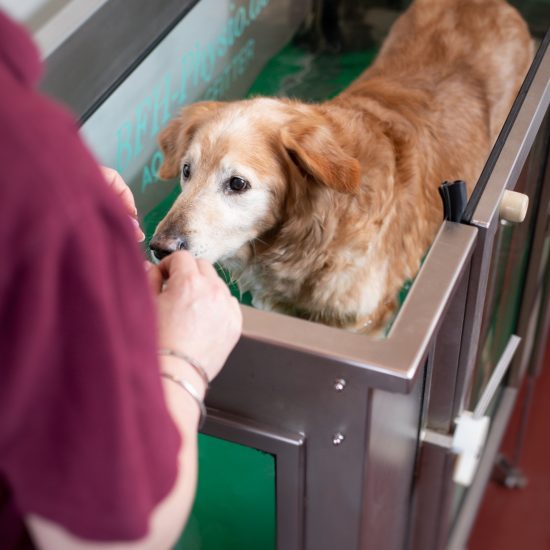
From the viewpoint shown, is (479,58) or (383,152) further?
(479,58)

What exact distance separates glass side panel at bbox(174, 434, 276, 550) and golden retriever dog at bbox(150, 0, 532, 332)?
30 centimetres

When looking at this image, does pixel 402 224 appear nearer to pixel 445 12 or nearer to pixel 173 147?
pixel 173 147

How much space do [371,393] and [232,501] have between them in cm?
29

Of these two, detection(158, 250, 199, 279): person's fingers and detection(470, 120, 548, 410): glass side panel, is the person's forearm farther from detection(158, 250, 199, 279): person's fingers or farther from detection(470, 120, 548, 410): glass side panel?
detection(470, 120, 548, 410): glass side panel

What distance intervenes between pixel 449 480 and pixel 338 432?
1.30 ft

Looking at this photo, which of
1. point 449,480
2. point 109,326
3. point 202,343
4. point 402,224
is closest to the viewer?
point 109,326

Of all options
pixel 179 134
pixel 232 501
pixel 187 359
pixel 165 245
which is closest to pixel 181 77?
pixel 179 134

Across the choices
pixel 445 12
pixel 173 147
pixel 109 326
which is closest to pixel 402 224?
pixel 173 147

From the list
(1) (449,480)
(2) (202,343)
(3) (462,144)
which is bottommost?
(1) (449,480)

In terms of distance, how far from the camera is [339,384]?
2.37 feet

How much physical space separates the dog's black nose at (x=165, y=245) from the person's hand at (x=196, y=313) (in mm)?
399

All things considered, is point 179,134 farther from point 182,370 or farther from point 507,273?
point 182,370

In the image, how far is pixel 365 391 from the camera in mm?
715

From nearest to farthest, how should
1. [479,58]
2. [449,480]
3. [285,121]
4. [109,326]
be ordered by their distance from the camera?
[109,326] → [449,480] → [285,121] → [479,58]
